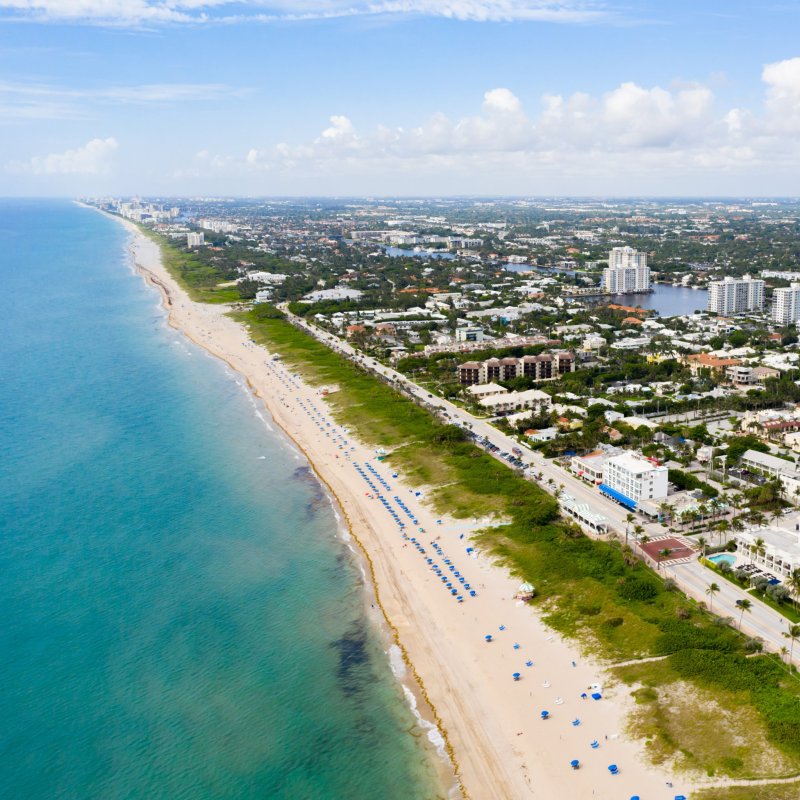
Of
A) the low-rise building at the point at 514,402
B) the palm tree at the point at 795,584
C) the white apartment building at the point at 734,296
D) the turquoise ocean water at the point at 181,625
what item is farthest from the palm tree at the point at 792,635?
the white apartment building at the point at 734,296

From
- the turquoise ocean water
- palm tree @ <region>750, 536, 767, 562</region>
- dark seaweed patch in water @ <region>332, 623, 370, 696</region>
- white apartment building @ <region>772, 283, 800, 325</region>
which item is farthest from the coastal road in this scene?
white apartment building @ <region>772, 283, 800, 325</region>

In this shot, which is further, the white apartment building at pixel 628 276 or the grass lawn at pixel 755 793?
the white apartment building at pixel 628 276

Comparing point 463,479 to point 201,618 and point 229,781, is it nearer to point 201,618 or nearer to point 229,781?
point 201,618

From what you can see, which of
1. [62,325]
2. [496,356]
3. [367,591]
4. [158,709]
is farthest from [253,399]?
[62,325]

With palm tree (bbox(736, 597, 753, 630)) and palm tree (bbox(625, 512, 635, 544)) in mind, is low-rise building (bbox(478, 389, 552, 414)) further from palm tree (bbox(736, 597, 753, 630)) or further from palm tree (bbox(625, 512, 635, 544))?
palm tree (bbox(736, 597, 753, 630))

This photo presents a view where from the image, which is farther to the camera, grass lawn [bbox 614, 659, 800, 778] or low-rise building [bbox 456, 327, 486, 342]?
low-rise building [bbox 456, 327, 486, 342]

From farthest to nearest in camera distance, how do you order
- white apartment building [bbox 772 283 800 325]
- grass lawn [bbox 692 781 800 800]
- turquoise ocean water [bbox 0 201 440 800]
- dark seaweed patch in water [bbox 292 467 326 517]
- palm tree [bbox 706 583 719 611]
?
white apartment building [bbox 772 283 800 325]
dark seaweed patch in water [bbox 292 467 326 517]
palm tree [bbox 706 583 719 611]
turquoise ocean water [bbox 0 201 440 800]
grass lawn [bbox 692 781 800 800]

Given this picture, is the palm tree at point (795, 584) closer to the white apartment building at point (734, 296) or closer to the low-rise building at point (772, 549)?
the low-rise building at point (772, 549)

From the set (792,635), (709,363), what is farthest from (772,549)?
(709,363)
